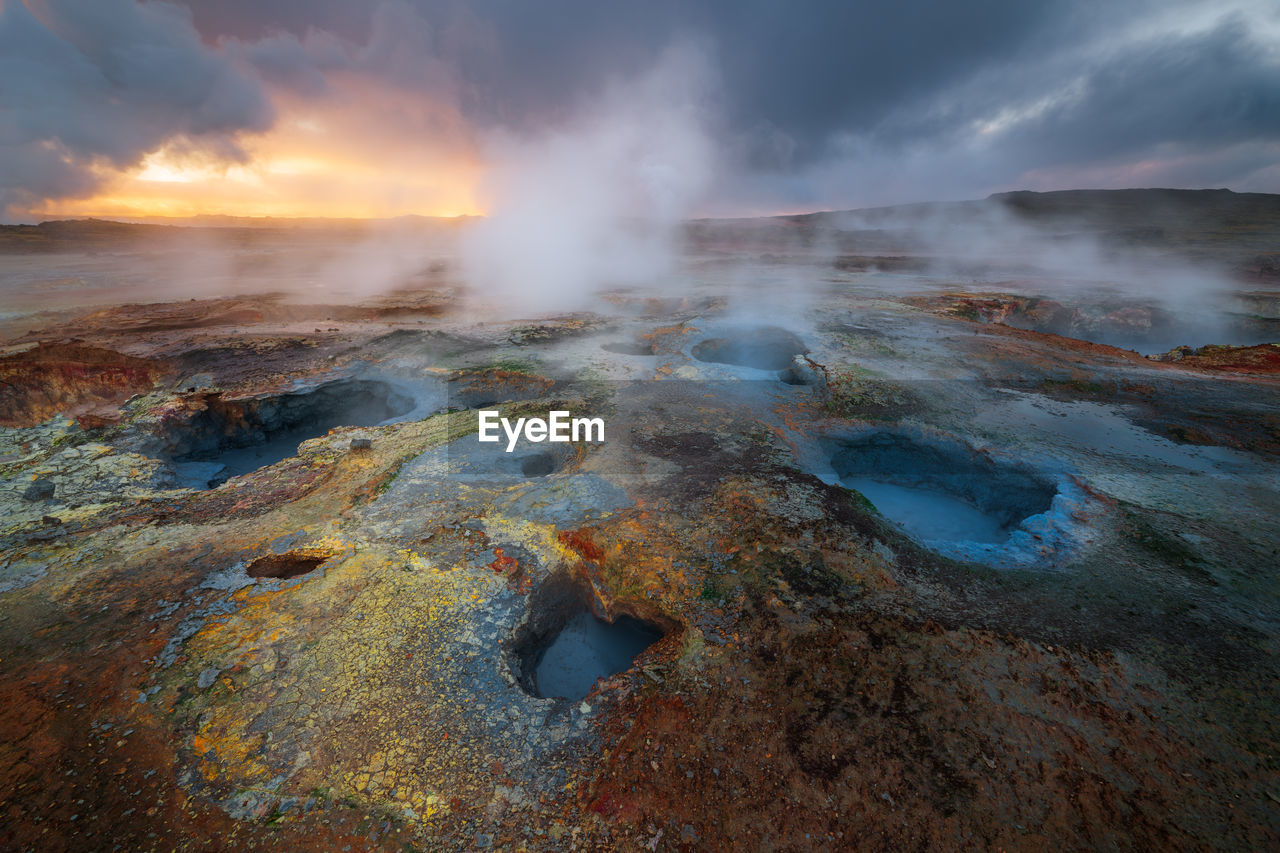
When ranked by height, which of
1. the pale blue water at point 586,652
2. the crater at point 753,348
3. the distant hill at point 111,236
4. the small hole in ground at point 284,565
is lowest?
the pale blue water at point 586,652

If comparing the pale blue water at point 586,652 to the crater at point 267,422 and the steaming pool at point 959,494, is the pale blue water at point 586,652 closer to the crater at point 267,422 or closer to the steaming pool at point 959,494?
the steaming pool at point 959,494

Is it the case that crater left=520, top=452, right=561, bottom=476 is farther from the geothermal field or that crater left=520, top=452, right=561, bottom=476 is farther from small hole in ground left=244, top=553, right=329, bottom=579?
small hole in ground left=244, top=553, right=329, bottom=579

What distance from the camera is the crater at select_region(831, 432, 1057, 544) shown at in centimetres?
559

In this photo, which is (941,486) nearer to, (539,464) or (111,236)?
(539,464)

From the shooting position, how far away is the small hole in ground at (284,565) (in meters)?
4.16

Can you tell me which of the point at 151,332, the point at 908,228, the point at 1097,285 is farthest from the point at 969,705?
the point at 908,228

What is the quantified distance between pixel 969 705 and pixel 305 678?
14.2 feet

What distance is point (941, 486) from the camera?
637cm

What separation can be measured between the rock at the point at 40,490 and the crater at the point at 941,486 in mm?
9234

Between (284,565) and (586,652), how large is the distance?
283cm

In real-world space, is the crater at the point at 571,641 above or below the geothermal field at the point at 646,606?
below

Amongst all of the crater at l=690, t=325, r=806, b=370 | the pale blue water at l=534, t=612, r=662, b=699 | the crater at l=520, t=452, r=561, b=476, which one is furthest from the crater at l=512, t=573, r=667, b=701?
the crater at l=690, t=325, r=806, b=370

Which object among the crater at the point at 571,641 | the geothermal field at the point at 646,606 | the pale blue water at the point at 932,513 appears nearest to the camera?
the geothermal field at the point at 646,606

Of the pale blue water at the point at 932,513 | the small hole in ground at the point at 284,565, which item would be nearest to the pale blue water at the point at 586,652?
the small hole in ground at the point at 284,565
